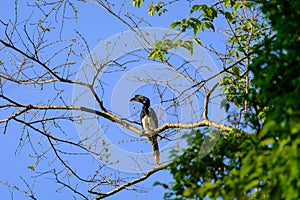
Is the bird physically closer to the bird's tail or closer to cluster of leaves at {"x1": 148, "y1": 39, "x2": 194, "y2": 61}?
the bird's tail

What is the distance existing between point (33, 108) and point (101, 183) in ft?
3.56

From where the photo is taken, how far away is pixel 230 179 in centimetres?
327

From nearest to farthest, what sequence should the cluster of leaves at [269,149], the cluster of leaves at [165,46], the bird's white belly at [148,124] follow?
the cluster of leaves at [269,149], the cluster of leaves at [165,46], the bird's white belly at [148,124]

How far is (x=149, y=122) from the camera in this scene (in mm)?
7293

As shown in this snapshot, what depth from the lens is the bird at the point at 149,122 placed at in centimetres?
625

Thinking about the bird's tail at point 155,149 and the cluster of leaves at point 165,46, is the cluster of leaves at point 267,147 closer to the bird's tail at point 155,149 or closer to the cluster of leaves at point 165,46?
the cluster of leaves at point 165,46

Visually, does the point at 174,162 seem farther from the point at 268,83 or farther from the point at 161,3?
the point at 161,3

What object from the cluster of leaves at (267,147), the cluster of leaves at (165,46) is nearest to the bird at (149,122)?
the cluster of leaves at (165,46)

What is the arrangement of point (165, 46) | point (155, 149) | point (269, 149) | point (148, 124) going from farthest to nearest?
point (148, 124)
point (155, 149)
point (165, 46)
point (269, 149)

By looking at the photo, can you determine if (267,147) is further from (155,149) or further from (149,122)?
(149,122)

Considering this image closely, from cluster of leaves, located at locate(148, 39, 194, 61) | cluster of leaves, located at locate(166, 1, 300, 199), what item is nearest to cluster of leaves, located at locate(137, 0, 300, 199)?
cluster of leaves, located at locate(166, 1, 300, 199)

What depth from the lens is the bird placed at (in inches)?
246

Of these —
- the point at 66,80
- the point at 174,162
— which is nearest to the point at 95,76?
the point at 66,80

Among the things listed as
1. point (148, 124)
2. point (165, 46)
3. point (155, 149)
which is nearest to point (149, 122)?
point (148, 124)
